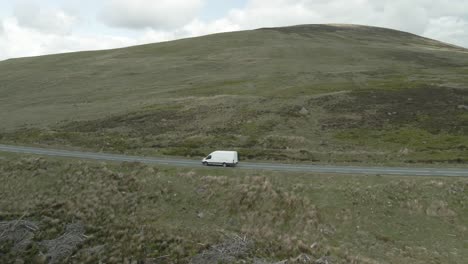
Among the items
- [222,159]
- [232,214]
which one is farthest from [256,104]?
[232,214]

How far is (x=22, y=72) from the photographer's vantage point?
134 metres

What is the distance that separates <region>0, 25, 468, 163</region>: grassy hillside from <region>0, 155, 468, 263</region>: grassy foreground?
11254 mm

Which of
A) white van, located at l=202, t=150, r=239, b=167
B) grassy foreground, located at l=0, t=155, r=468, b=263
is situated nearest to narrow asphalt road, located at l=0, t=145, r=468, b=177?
white van, located at l=202, t=150, r=239, b=167

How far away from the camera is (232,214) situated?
89.9 ft

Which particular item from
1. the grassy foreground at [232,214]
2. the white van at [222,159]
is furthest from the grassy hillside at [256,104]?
the grassy foreground at [232,214]

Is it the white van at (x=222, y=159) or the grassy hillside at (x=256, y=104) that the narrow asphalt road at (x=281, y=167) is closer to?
the white van at (x=222, y=159)

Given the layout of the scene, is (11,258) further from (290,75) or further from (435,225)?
(290,75)

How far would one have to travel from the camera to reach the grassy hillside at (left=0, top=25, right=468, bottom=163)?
49.1m

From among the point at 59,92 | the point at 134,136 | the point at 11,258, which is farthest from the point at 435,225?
the point at 59,92

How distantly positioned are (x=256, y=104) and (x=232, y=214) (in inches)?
1742

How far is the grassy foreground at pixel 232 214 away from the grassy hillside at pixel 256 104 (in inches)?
443

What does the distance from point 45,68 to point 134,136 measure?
335ft

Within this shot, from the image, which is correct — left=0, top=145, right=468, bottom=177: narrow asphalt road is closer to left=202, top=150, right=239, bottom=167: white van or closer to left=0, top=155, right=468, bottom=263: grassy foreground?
left=202, top=150, right=239, bottom=167: white van

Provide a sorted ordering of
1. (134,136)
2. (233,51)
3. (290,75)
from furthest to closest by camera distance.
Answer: (233,51) → (290,75) → (134,136)
